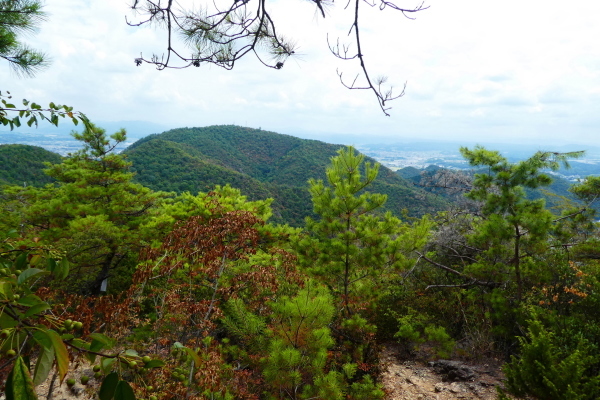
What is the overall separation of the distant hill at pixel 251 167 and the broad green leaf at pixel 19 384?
24.9 feet

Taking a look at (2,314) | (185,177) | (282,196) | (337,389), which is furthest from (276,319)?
(185,177)

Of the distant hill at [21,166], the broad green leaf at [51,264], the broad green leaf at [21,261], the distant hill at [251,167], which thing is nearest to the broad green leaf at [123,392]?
the broad green leaf at [51,264]

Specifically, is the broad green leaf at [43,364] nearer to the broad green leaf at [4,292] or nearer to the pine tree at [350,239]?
the broad green leaf at [4,292]

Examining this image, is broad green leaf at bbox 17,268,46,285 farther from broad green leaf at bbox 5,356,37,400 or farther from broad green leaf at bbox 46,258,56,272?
broad green leaf at bbox 5,356,37,400

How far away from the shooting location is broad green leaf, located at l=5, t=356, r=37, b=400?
45cm

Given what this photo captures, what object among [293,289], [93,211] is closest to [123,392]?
[293,289]

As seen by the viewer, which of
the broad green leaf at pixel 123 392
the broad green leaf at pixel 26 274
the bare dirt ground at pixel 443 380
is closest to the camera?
the broad green leaf at pixel 123 392

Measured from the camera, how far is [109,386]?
1.90 ft

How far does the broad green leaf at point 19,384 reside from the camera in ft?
1.49

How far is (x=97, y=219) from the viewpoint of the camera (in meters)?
7.66

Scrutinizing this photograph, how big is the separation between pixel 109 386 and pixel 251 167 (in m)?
69.3

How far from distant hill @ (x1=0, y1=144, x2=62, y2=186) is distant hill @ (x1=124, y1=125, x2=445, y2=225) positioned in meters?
8.92

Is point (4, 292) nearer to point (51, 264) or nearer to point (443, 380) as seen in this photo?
point (51, 264)

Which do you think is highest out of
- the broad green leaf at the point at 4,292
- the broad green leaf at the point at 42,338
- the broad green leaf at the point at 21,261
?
the broad green leaf at the point at 4,292
